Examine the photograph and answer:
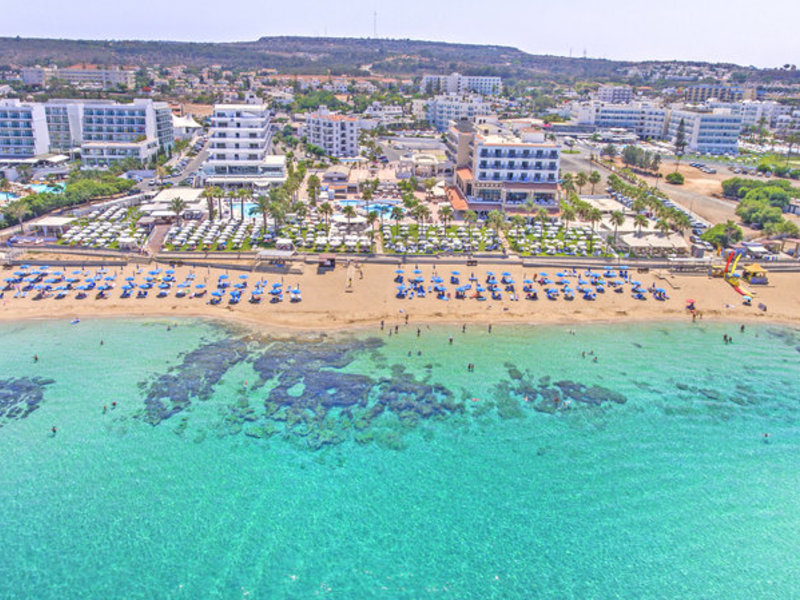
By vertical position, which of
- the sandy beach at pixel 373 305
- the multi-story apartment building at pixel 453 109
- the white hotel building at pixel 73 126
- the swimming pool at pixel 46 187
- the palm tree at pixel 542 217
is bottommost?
the sandy beach at pixel 373 305

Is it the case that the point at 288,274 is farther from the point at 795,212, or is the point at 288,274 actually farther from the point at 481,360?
the point at 795,212

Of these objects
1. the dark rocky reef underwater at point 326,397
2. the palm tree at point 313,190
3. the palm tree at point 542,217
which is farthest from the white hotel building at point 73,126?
the dark rocky reef underwater at point 326,397

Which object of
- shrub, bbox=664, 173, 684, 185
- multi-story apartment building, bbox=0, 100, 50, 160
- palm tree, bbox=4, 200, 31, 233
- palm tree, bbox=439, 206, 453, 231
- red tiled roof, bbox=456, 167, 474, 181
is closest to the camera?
palm tree, bbox=4, 200, 31, 233

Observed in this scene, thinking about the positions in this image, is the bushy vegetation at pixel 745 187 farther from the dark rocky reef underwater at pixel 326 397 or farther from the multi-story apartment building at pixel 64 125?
the multi-story apartment building at pixel 64 125

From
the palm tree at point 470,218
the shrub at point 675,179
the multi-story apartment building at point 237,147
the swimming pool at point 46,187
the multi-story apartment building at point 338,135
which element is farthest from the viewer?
the multi-story apartment building at point 338,135

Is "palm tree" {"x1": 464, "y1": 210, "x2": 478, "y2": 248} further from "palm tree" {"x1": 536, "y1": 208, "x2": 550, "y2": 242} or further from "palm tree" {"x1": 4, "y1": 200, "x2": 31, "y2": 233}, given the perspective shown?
"palm tree" {"x1": 4, "y1": 200, "x2": 31, "y2": 233}

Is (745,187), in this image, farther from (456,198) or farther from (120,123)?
(120,123)

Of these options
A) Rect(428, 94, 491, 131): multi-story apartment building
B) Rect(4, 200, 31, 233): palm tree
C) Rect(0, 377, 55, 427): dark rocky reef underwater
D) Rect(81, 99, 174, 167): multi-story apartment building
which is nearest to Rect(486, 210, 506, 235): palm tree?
Rect(0, 377, 55, 427): dark rocky reef underwater
